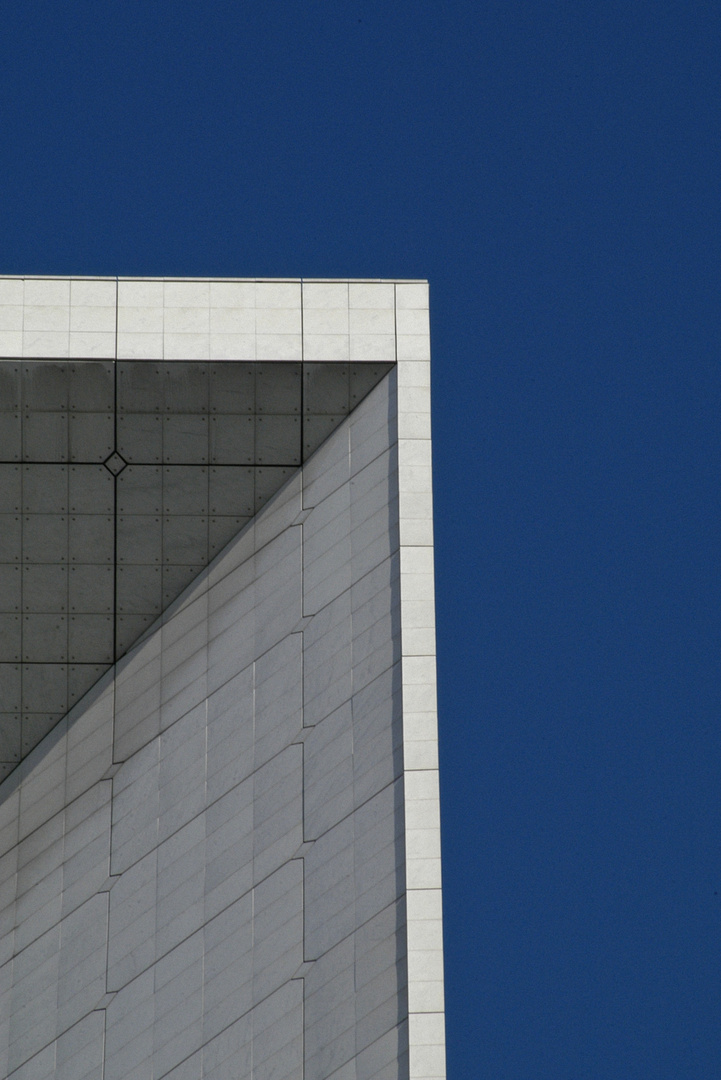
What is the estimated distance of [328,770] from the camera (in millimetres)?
26438

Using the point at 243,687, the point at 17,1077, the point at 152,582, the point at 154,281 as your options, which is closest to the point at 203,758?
the point at 243,687

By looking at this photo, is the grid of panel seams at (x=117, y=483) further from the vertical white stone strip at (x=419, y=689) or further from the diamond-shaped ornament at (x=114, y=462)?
the vertical white stone strip at (x=419, y=689)

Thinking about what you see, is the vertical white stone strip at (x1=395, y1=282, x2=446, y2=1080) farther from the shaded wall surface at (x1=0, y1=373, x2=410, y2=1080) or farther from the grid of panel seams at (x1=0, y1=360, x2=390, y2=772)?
the grid of panel seams at (x1=0, y1=360, x2=390, y2=772)

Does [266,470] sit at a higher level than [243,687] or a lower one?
higher

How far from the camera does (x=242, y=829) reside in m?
27.0

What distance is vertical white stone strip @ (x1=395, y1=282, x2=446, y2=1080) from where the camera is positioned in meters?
23.9

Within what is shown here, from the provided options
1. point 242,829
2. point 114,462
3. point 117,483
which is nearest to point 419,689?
point 242,829

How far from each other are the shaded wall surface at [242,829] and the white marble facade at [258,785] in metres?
0.03

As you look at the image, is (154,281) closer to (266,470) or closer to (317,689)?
(266,470)

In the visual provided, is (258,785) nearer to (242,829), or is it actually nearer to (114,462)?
(242,829)

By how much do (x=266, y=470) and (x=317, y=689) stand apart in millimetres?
3677

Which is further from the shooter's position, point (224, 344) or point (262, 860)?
point (224, 344)

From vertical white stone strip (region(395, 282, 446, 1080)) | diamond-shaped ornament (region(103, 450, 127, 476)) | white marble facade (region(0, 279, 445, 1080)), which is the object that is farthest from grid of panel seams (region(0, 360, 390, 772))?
vertical white stone strip (region(395, 282, 446, 1080))

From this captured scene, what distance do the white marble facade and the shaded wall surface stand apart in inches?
1.3
